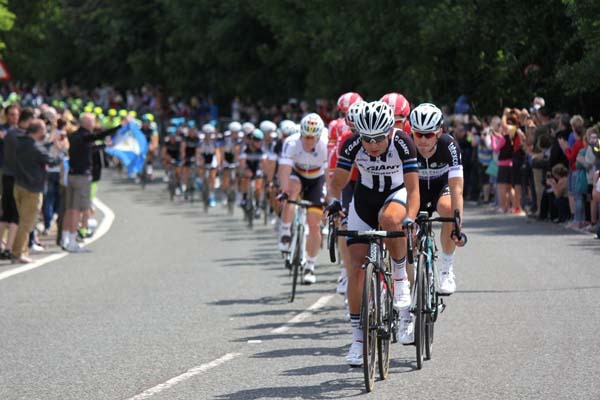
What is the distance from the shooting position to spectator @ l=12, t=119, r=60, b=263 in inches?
782

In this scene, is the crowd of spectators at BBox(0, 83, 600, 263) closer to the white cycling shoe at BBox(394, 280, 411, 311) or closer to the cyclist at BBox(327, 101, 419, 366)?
the cyclist at BBox(327, 101, 419, 366)

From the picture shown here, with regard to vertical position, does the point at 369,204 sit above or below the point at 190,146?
below

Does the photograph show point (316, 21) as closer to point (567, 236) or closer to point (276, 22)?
point (276, 22)

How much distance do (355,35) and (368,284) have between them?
103 feet

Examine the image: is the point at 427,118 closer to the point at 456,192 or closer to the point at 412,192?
the point at 456,192

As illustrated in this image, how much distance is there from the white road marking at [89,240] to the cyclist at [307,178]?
3656 mm

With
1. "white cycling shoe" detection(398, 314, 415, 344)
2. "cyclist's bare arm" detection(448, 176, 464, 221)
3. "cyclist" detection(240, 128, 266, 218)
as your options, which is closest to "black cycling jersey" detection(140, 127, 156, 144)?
"cyclist" detection(240, 128, 266, 218)

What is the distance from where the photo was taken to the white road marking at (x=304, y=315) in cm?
1295

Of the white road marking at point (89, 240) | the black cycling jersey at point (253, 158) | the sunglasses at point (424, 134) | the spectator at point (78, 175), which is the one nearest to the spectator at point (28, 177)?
the white road marking at point (89, 240)

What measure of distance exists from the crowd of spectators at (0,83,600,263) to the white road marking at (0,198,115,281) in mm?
287

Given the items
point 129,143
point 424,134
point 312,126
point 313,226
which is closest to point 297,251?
point 313,226

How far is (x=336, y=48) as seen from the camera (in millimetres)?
42156

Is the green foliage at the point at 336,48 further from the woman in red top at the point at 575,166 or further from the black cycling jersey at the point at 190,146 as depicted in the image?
the black cycling jersey at the point at 190,146

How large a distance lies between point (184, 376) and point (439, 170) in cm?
282
